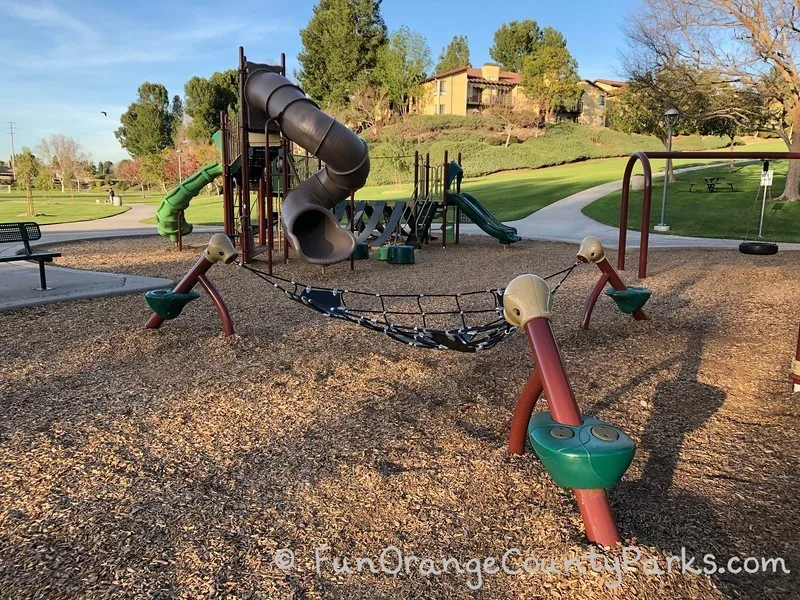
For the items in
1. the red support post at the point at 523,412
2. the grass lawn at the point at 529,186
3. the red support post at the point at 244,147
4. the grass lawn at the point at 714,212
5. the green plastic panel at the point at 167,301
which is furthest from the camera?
the grass lawn at the point at 529,186

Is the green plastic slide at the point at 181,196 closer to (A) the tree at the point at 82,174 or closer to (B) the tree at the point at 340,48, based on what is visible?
(B) the tree at the point at 340,48

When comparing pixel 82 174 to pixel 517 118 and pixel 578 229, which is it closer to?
pixel 517 118

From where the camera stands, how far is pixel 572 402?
97.1 inches

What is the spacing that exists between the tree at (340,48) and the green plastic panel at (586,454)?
5607 centimetres

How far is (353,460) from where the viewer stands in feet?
10.5

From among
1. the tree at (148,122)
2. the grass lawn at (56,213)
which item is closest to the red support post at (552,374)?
the grass lawn at (56,213)

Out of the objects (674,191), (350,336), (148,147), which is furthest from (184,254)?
(148,147)

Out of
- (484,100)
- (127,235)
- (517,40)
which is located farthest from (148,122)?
(127,235)

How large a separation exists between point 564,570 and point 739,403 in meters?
2.54

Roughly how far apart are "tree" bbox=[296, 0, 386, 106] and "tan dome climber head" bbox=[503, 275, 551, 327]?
55.5 meters

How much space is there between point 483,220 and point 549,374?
11736mm

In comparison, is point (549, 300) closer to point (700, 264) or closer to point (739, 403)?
point (739, 403)

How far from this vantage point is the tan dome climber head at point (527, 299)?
8.68 feet

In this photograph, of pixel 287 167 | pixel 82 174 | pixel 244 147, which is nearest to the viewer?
pixel 244 147
